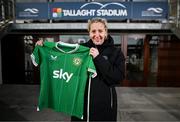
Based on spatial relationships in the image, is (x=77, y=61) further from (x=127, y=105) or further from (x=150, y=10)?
(x=150, y=10)

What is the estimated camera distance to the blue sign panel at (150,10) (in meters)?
9.89

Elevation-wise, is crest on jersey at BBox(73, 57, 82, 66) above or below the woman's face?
below

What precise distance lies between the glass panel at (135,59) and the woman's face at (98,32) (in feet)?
26.6

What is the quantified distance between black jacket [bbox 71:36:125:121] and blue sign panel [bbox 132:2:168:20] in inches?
296

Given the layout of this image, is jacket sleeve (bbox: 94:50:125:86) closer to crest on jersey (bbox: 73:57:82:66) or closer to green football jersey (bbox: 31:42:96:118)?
green football jersey (bbox: 31:42:96:118)

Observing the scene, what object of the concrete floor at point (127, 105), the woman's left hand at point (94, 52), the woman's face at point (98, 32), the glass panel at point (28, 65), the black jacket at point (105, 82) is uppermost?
the woman's face at point (98, 32)

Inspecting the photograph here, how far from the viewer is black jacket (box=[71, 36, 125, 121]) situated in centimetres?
253

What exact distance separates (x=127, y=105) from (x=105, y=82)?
500 centimetres

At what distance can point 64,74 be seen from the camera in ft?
9.48

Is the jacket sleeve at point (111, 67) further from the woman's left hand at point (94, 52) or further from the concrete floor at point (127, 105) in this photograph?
the concrete floor at point (127, 105)

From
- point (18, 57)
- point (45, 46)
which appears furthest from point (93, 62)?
point (18, 57)

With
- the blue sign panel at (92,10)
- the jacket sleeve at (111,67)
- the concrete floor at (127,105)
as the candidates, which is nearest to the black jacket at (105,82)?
the jacket sleeve at (111,67)

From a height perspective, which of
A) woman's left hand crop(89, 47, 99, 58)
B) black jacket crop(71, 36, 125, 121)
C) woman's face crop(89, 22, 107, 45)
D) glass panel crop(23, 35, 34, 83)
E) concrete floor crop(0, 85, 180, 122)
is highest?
woman's face crop(89, 22, 107, 45)

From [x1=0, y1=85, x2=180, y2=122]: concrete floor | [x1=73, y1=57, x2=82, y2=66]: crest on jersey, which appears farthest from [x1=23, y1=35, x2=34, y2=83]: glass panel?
[x1=73, y1=57, x2=82, y2=66]: crest on jersey
